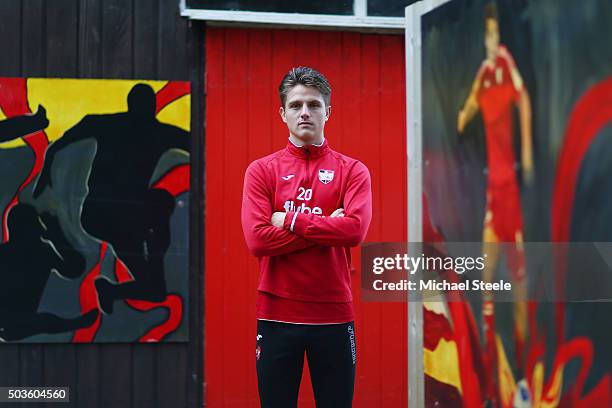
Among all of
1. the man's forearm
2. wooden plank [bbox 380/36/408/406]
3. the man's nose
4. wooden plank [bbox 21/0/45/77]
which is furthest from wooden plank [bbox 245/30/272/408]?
the man's forearm

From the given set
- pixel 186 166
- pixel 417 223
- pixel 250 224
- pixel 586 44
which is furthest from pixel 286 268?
pixel 186 166

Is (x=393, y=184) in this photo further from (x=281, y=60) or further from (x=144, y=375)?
(x=144, y=375)

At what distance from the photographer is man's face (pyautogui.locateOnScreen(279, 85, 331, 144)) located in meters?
3.22

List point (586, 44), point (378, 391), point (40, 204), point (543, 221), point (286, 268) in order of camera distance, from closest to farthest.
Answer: point (586, 44)
point (543, 221)
point (286, 268)
point (40, 204)
point (378, 391)

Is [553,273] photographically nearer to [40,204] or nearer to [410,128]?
[410,128]

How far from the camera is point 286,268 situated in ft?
10.4

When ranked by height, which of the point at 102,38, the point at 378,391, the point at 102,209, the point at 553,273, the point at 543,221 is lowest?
the point at 378,391

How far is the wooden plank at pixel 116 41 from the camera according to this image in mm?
5129

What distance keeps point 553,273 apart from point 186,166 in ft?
11.1

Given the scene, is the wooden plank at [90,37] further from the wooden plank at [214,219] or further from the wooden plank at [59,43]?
the wooden plank at [214,219]

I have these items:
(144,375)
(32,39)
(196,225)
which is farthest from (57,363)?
(32,39)

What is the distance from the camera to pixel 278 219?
10.5 ft

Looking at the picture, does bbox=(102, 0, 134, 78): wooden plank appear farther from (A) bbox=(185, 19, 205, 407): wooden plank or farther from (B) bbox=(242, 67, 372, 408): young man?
(B) bbox=(242, 67, 372, 408): young man

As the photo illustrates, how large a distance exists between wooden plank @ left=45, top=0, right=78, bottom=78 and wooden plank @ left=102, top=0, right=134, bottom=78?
7.3 inches
